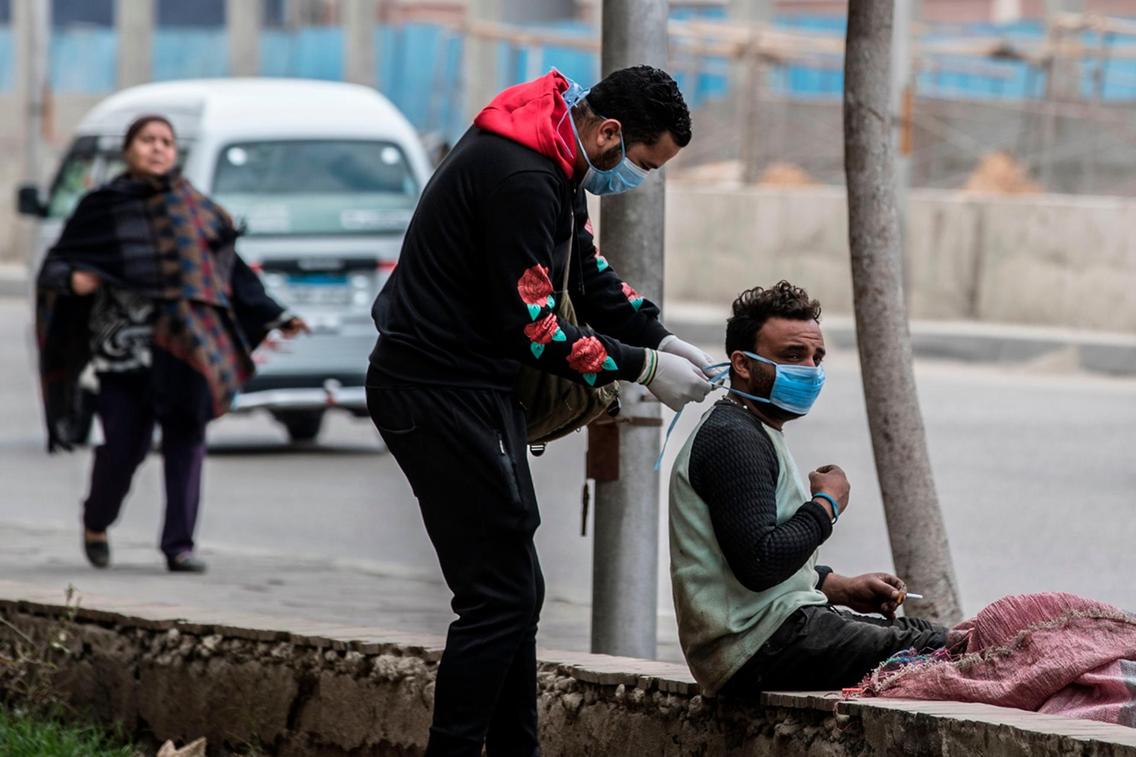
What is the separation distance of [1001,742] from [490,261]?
127 cm

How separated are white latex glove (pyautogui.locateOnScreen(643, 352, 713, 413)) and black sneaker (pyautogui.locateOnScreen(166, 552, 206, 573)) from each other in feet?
13.0

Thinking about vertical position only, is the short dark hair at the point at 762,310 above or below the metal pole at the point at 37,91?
above

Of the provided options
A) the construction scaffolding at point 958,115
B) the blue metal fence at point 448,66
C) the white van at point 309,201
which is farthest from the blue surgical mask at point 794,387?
the blue metal fence at point 448,66

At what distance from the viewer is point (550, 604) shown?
24.2 feet

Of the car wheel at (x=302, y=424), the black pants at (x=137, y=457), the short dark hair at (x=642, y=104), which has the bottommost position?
the car wheel at (x=302, y=424)

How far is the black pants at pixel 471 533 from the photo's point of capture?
4.09m

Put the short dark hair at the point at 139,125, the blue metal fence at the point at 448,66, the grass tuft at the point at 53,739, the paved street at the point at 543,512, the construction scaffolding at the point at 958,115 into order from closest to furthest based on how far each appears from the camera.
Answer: the grass tuft at the point at 53,739
the paved street at the point at 543,512
the short dark hair at the point at 139,125
the construction scaffolding at the point at 958,115
the blue metal fence at the point at 448,66

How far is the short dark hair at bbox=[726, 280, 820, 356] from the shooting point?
4188 mm

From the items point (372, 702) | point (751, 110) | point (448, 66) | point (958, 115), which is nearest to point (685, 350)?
point (372, 702)

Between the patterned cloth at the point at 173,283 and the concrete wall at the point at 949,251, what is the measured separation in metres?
9.98

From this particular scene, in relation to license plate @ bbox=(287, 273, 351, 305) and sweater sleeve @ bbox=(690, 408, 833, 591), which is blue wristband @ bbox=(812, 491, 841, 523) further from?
license plate @ bbox=(287, 273, 351, 305)

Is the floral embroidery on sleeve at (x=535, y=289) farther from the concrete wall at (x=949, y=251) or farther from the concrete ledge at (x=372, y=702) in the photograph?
the concrete wall at (x=949, y=251)

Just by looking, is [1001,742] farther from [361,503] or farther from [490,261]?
[361,503]

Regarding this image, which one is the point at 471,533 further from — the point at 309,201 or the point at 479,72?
the point at 479,72
